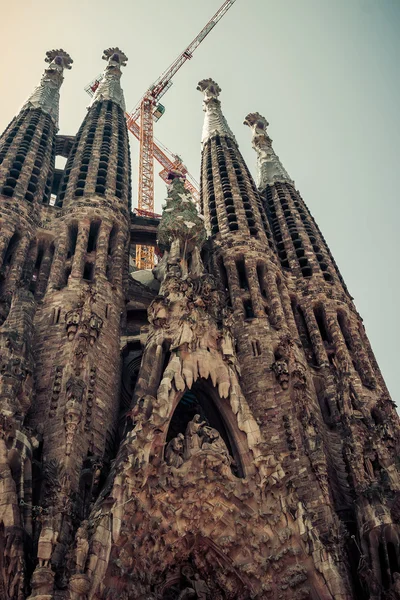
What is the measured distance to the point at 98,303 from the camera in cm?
2286

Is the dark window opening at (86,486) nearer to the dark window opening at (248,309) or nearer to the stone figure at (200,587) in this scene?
the stone figure at (200,587)

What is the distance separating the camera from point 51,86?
38.2m

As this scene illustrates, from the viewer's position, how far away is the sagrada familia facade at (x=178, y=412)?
15164mm

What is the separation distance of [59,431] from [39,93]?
24.6 meters

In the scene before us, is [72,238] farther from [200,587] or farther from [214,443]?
[200,587]

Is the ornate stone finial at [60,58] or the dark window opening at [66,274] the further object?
the ornate stone finial at [60,58]

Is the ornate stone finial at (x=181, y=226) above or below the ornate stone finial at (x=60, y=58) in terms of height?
below

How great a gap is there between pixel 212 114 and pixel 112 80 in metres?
6.40

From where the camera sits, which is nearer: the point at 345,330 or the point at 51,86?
the point at 345,330

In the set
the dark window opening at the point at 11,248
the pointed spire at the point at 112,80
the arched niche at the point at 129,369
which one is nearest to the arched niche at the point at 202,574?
the arched niche at the point at 129,369

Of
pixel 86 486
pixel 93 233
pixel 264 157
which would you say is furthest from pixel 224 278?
pixel 264 157

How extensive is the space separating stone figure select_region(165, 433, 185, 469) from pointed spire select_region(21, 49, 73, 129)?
72.4 feet

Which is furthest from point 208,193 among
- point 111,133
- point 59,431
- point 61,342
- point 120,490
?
point 120,490

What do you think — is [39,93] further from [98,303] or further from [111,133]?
[98,303]
